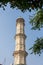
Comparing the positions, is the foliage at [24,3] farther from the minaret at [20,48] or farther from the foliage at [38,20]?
the minaret at [20,48]

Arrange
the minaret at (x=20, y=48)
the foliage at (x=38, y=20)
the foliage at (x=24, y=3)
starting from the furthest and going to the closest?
1. the minaret at (x=20, y=48)
2. the foliage at (x=38, y=20)
3. the foliage at (x=24, y=3)

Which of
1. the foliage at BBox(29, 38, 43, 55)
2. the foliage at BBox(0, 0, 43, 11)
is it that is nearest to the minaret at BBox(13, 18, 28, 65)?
the foliage at BBox(29, 38, 43, 55)

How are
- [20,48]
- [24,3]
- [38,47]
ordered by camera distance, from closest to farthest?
[24,3] → [38,47] → [20,48]

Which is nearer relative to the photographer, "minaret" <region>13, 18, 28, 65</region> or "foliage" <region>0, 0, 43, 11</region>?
"foliage" <region>0, 0, 43, 11</region>

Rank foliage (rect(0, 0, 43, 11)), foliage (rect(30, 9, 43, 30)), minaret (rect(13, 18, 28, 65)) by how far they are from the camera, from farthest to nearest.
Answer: minaret (rect(13, 18, 28, 65)), foliage (rect(30, 9, 43, 30)), foliage (rect(0, 0, 43, 11))

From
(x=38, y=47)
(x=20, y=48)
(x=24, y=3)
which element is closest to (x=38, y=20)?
(x=38, y=47)

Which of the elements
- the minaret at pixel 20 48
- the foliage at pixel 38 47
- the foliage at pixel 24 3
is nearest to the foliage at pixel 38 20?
the foliage at pixel 38 47

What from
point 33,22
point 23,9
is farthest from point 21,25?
point 23,9

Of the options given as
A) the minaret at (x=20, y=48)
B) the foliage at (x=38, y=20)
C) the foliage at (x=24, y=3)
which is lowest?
the foliage at (x=24, y=3)

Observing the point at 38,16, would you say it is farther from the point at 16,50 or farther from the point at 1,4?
the point at 16,50

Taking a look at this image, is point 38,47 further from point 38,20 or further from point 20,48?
point 20,48

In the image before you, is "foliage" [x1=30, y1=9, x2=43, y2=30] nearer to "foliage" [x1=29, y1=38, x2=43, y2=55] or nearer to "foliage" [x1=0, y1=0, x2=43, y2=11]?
"foliage" [x1=29, y1=38, x2=43, y2=55]

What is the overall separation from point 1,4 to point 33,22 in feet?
14.9

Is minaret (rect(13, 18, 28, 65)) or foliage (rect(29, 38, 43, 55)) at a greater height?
minaret (rect(13, 18, 28, 65))
